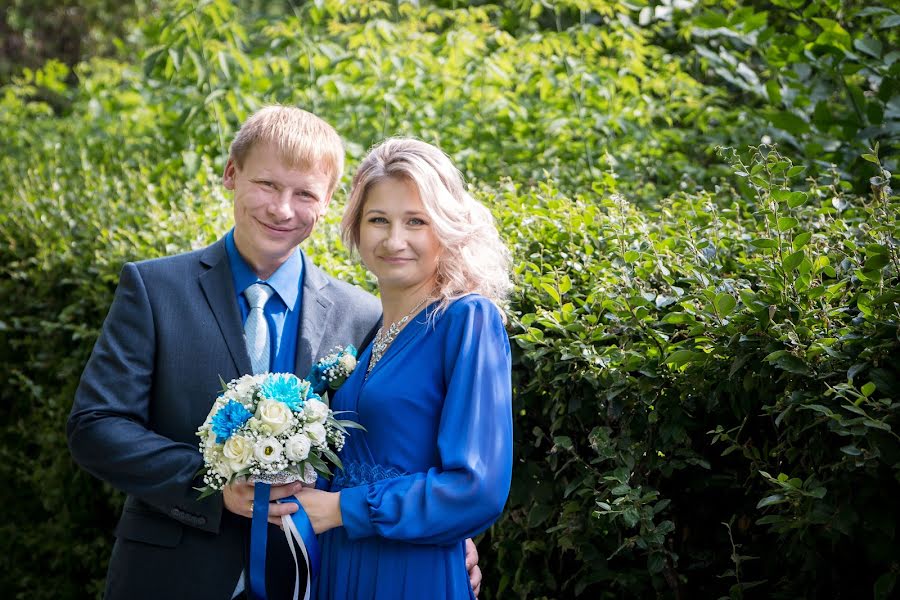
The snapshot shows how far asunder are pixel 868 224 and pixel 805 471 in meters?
1.00

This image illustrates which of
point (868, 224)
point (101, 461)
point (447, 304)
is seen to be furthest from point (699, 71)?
point (101, 461)

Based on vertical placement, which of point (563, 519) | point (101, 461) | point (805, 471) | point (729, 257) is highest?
point (729, 257)

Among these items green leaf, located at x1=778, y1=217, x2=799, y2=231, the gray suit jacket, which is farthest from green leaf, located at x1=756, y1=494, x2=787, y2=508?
the gray suit jacket

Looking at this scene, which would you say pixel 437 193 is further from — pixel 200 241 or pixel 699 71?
pixel 699 71

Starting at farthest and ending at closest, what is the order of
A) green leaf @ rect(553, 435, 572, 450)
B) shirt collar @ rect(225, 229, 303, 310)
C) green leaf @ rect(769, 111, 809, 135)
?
green leaf @ rect(769, 111, 809, 135) < shirt collar @ rect(225, 229, 303, 310) < green leaf @ rect(553, 435, 572, 450)

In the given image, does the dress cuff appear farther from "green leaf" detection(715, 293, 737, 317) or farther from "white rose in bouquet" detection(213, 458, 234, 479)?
"green leaf" detection(715, 293, 737, 317)

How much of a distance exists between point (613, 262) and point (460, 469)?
0.98 m

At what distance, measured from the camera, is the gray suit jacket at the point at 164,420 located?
2518 mm

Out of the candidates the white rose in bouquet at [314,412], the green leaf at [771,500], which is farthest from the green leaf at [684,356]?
the white rose in bouquet at [314,412]

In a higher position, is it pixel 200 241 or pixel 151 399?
pixel 200 241

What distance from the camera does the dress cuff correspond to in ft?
7.29

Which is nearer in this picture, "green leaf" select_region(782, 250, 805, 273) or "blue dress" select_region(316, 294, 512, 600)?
"blue dress" select_region(316, 294, 512, 600)

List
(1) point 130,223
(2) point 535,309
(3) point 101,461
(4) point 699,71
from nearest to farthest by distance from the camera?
(3) point 101,461
(2) point 535,309
(1) point 130,223
(4) point 699,71

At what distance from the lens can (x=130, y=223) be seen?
4.82 m
